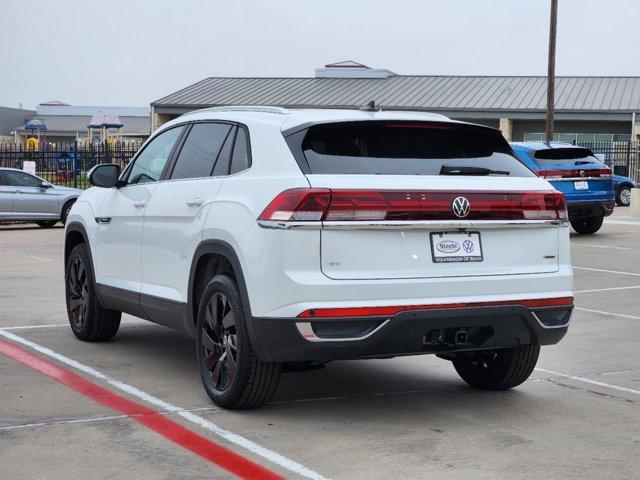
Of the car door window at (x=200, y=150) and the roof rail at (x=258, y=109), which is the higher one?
the roof rail at (x=258, y=109)

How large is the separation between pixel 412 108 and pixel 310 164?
48820 millimetres

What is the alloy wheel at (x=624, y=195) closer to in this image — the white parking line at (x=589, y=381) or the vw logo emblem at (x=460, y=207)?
the white parking line at (x=589, y=381)

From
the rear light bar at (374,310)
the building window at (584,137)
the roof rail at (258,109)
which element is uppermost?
the building window at (584,137)

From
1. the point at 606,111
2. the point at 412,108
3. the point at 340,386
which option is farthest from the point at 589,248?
the point at 412,108

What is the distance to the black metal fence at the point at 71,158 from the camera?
36.8 meters

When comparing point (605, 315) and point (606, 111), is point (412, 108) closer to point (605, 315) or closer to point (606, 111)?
point (606, 111)

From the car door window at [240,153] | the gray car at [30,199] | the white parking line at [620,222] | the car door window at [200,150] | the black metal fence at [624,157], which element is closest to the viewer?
the car door window at [240,153]

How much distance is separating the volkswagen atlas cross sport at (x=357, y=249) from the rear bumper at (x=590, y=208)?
14.1 m

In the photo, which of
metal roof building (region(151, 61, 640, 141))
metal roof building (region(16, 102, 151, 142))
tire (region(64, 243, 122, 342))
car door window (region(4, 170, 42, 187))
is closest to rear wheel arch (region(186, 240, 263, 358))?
tire (region(64, 243, 122, 342))

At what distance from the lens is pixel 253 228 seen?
6078mm

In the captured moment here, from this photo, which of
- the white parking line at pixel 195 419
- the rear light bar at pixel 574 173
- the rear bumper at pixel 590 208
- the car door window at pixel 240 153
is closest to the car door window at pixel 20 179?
the rear light bar at pixel 574 173

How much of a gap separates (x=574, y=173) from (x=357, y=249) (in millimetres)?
15591

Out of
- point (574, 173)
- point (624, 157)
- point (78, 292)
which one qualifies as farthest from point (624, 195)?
point (78, 292)

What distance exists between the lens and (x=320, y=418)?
6.31 m
